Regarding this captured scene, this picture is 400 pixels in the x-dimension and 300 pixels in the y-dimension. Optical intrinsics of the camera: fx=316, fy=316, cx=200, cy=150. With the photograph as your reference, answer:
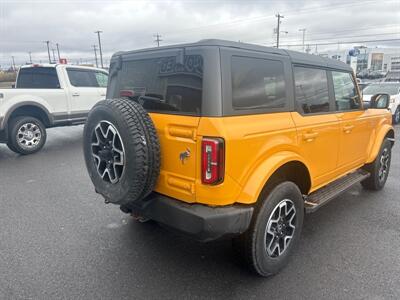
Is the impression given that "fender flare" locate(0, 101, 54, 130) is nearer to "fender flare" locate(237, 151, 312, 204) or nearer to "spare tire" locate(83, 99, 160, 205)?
"spare tire" locate(83, 99, 160, 205)

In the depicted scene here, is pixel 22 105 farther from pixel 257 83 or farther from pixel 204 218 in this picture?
pixel 204 218

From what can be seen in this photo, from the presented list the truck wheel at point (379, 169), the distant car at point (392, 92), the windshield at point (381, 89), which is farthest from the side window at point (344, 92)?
the windshield at point (381, 89)

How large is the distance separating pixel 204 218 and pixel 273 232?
32.0 inches

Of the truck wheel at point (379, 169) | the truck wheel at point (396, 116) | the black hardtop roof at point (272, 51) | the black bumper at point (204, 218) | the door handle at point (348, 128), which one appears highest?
the black hardtop roof at point (272, 51)

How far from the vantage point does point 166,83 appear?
2.60 meters

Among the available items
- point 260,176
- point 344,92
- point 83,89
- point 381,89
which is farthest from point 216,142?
point 381,89

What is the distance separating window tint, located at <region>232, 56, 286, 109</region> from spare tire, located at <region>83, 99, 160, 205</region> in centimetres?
72

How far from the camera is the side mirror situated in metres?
4.12

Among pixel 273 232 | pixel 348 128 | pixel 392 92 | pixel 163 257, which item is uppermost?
pixel 348 128

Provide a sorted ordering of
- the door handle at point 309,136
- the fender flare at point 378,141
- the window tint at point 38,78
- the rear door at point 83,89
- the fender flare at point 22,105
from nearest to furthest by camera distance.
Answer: the door handle at point 309,136
the fender flare at point 378,141
the fender flare at point 22,105
the window tint at point 38,78
the rear door at point 83,89

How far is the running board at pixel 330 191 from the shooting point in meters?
3.16

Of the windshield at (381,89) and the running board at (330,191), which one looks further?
the windshield at (381,89)

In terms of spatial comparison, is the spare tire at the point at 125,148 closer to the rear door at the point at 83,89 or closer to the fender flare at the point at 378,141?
the fender flare at the point at 378,141

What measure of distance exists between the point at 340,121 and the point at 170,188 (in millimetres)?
2083
